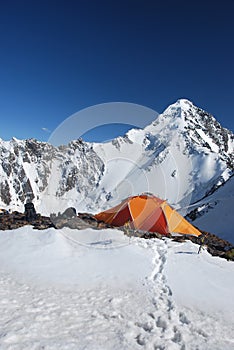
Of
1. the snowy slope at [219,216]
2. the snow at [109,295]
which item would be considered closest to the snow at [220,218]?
the snowy slope at [219,216]

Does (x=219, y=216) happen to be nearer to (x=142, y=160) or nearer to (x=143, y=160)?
(x=143, y=160)

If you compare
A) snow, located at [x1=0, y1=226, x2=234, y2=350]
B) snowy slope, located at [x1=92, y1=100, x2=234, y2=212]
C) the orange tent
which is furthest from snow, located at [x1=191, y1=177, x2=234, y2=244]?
snowy slope, located at [x1=92, y1=100, x2=234, y2=212]

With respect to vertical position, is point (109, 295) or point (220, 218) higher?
point (220, 218)

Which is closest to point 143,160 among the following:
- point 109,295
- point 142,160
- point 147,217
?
point 142,160

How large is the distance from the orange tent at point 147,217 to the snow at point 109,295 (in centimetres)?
355

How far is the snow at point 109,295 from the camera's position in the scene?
4.04 m

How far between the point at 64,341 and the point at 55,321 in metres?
0.66

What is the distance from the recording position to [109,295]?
5645 mm

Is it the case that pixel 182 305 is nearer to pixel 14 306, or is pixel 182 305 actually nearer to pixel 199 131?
pixel 14 306

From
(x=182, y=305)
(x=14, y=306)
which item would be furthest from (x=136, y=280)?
(x=14, y=306)

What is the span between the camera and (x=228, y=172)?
10044 cm

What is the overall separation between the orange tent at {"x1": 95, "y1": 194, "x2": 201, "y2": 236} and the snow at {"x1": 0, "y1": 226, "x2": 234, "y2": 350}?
3.55 meters

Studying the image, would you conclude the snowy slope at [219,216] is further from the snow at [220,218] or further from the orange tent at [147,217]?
the orange tent at [147,217]

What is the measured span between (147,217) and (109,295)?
7.94 m
